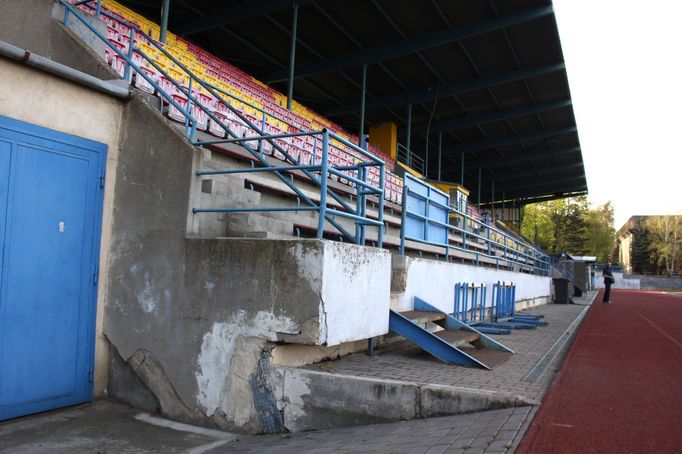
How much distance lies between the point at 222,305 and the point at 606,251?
3031 inches

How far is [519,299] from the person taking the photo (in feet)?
55.1

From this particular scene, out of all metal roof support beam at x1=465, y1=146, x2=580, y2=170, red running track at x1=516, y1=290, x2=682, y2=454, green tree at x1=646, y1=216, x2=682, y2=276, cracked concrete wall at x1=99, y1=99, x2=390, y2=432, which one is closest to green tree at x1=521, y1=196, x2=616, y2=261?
green tree at x1=646, y1=216, x2=682, y2=276

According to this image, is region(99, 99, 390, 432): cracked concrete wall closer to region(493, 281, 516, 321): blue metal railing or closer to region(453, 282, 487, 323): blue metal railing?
region(453, 282, 487, 323): blue metal railing

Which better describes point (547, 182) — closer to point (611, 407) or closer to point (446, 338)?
point (446, 338)

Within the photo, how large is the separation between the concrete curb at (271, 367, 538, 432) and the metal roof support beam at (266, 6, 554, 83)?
16.1m

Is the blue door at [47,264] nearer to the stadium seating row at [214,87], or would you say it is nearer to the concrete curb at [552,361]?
the stadium seating row at [214,87]

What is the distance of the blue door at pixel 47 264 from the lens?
4918 millimetres

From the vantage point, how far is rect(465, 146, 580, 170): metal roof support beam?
3218 centimetres

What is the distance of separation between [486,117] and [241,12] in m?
14.1

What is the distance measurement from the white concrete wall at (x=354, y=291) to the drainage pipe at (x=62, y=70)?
310 centimetres

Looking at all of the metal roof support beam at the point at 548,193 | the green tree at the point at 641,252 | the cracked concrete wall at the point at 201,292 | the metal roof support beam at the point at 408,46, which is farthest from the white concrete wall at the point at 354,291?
the green tree at the point at 641,252

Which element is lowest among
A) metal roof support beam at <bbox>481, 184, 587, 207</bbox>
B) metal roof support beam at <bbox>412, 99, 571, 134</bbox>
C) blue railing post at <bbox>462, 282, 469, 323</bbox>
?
blue railing post at <bbox>462, 282, 469, 323</bbox>

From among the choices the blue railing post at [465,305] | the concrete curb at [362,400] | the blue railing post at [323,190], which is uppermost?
the blue railing post at [323,190]

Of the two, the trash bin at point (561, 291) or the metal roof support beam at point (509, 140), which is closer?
the trash bin at point (561, 291)
